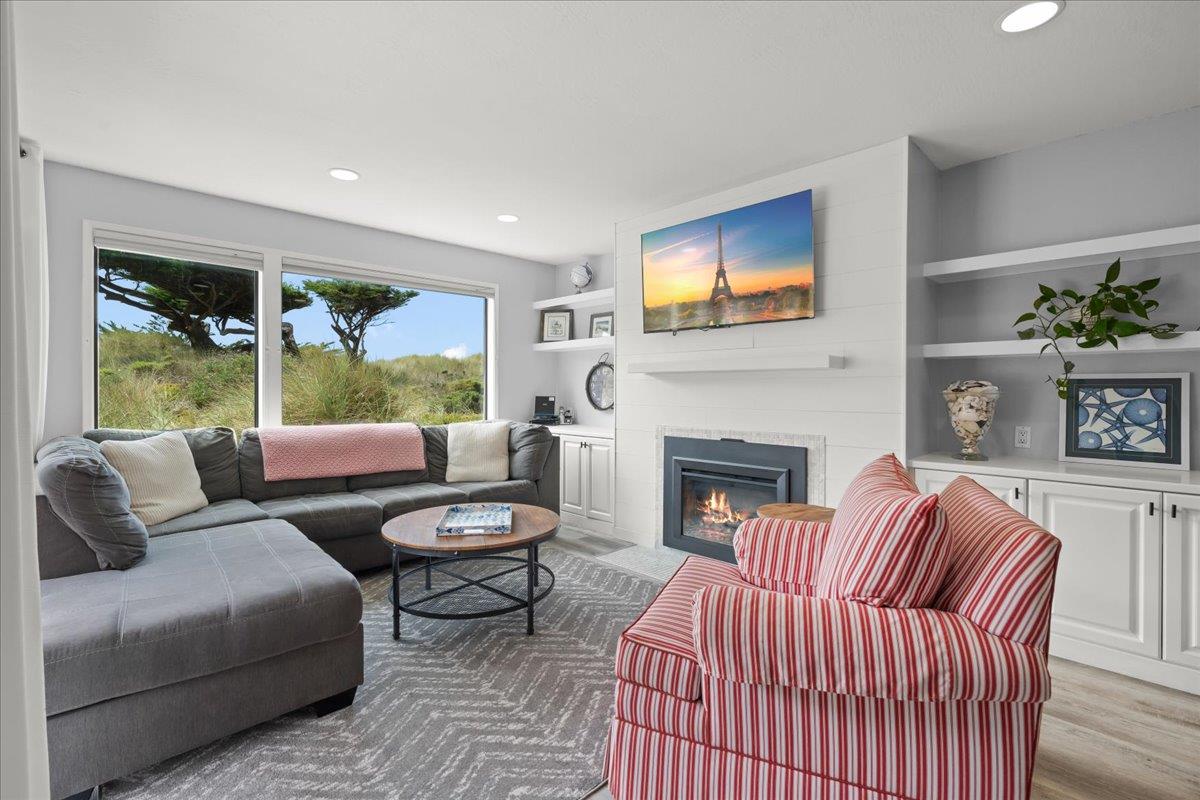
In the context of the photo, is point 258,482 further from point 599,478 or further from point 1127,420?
point 1127,420

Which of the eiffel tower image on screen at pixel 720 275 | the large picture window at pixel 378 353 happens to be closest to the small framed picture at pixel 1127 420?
the eiffel tower image on screen at pixel 720 275

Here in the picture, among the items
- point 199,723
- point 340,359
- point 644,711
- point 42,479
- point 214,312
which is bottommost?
point 199,723

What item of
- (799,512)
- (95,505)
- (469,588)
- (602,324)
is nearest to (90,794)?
(95,505)

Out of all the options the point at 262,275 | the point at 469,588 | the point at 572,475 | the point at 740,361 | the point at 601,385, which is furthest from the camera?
the point at 601,385

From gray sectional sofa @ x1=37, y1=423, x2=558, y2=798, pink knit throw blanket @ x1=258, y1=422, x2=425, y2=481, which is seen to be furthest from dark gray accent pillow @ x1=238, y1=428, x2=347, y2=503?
gray sectional sofa @ x1=37, y1=423, x2=558, y2=798

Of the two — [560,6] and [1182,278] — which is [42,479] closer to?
[560,6]

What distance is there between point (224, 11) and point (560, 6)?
1095 millimetres

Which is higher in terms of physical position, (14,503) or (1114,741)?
(14,503)

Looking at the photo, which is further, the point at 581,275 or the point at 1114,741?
the point at 581,275

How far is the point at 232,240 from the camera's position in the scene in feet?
12.0

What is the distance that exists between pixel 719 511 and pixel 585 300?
6.68ft

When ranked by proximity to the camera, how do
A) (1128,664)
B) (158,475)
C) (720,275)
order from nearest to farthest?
(1128,664) < (158,475) < (720,275)

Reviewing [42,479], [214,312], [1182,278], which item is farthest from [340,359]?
[1182,278]

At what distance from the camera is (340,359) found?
422cm
